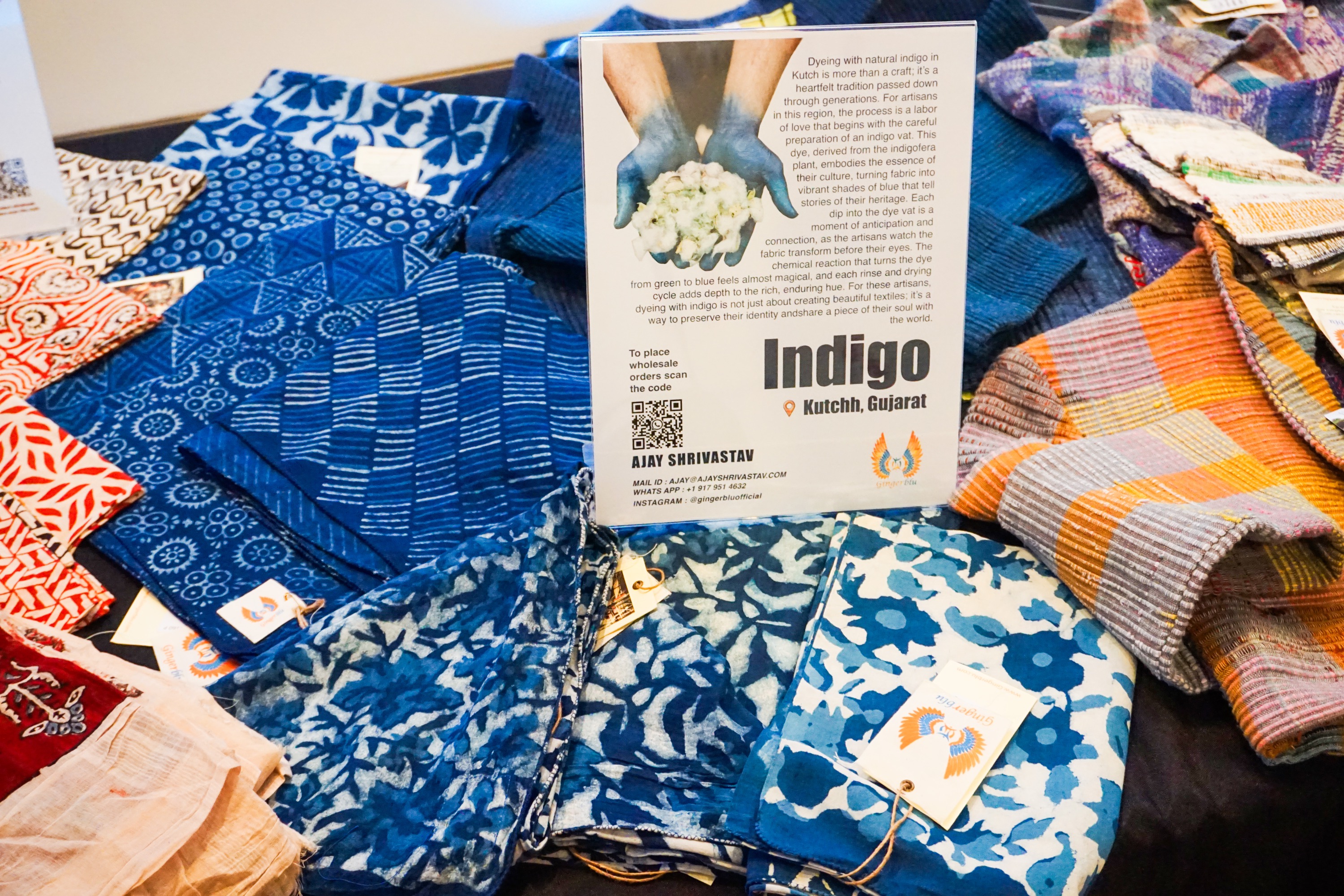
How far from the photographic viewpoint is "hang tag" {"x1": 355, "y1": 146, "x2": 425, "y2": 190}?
73.5 inches

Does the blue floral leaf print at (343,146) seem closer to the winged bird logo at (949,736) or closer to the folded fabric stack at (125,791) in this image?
the folded fabric stack at (125,791)

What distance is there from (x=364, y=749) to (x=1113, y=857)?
28.4 inches

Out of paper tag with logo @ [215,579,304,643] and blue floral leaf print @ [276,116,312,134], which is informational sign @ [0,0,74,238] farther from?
paper tag with logo @ [215,579,304,643]

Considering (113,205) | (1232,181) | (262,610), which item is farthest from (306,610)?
(1232,181)

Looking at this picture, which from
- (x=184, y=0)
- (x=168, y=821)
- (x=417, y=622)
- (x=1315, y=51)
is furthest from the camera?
(x=184, y=0)

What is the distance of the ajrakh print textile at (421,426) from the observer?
1284mm

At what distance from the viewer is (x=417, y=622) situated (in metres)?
1.13

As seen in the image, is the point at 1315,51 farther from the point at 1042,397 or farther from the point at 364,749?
the point at 364,749

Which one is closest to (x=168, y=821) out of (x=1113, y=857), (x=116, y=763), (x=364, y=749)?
(x=116, y=763)

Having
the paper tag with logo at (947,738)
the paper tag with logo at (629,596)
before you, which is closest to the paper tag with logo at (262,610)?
the paper tag with logo at (629,596)

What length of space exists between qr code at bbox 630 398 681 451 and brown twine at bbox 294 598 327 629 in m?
0.39

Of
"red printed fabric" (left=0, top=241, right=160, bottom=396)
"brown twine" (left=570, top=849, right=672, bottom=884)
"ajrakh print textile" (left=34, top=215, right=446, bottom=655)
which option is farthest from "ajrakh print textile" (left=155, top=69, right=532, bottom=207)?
"brown twine" (left=570, top=849, right=672, bottom=884)

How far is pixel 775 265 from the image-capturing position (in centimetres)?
118

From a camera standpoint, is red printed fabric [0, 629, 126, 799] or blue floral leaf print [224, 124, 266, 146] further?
blue floral leaf print [224, 124, 266, 146]
